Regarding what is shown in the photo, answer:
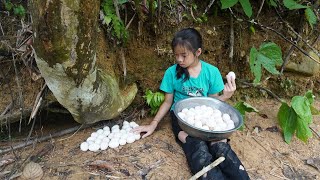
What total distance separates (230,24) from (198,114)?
1347 millimetres

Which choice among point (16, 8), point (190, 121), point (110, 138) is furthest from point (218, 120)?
point (16, 8)

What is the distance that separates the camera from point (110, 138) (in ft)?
10.1

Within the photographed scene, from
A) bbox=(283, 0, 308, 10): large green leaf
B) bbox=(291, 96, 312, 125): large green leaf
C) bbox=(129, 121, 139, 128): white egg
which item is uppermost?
bbox=(283, 0, 308, 10): large green leaf

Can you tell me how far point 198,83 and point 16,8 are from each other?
75.6 inches

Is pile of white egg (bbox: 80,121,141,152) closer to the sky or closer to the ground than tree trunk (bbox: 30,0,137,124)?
closer to the ground

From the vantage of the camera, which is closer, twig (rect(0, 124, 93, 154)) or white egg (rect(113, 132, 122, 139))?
white egg (rect(113, 132, 122, 139))

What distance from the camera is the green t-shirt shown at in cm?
306

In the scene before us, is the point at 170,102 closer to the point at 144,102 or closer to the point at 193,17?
the point at 144,102

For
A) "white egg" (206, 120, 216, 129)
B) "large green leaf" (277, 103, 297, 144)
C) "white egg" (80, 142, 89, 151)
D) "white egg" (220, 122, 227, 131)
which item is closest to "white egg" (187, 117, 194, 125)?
"white egg" (206, 120, 216, 129)

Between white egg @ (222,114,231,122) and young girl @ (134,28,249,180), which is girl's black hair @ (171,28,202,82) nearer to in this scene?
young girl @ (134,28,249,180)

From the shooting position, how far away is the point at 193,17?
360cm

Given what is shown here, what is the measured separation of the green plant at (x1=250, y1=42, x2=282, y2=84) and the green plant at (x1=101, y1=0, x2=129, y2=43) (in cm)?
128

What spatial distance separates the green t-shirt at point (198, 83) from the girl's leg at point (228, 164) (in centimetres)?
57

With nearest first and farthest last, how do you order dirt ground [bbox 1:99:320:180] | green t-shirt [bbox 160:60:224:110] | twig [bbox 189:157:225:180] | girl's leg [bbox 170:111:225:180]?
twig [bbox 189:157:225:180] < girl's leg [bbox 170:111:225:180] < dirt ground [bbox 1:99:320:180] < green t-shirt [bbox 160:60:224:110]
